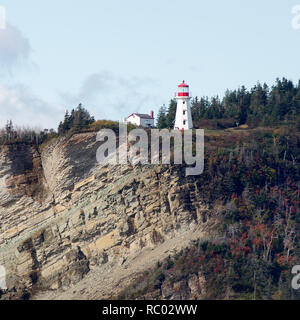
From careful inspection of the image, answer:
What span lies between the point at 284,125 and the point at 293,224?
12684 mm

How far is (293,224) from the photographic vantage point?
190 ft

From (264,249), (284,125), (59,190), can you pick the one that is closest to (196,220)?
(264,249)

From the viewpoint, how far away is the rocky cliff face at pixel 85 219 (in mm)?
56656

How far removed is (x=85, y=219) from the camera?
58.5 metres

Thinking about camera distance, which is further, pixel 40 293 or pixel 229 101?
pixel 229 101

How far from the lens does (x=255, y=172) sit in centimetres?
6009

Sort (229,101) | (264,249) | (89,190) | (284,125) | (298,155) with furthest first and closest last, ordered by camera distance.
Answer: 1. (229,101)
2. (284,125)
3. (298,155)
4. (89,190)
5. (264,249)

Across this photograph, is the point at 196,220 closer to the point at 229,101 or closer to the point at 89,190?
the point at 89,190

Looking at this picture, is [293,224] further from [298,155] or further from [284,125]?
[284,125]

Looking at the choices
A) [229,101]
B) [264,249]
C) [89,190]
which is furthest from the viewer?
[229,101]

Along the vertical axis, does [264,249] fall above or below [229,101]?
below

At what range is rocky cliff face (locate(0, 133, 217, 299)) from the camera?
5666 centimetres

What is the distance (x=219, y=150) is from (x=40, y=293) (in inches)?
559

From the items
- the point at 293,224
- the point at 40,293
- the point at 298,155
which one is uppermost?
the point at 298,155
